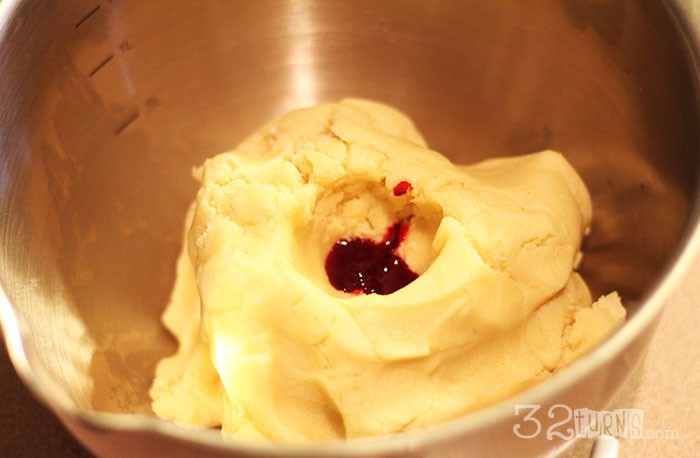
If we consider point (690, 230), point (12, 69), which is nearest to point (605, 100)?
point (690, 230)

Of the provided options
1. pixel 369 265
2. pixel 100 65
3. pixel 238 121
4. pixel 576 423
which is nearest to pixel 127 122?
pixel 100 65

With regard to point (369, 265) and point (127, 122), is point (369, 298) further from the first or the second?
point (127, 122)

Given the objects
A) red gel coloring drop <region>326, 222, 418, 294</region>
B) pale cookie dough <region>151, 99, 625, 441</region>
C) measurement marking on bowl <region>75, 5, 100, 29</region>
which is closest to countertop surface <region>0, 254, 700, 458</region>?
pale cookie dough <region>151, 99, 625, 441</region>

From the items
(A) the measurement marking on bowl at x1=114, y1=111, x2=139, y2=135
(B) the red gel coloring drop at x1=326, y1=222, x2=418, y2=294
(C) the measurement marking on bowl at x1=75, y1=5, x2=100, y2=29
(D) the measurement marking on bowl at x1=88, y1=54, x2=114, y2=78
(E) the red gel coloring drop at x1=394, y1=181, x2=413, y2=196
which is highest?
(C) the measurement marking on bowl at x1=75, y1=5, x2=100, y2=29

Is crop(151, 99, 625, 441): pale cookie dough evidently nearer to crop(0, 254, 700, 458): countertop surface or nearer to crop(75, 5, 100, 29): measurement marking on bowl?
crop(0, 254, 700, 458): countertop surface

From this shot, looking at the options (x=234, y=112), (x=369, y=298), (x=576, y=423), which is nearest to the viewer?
(x=576, y=423)

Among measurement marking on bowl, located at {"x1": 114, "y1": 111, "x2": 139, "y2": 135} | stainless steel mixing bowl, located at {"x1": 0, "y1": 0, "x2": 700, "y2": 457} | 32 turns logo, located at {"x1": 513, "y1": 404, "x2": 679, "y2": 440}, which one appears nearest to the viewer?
32 turns logo, located at {"x1": 513, "y1": 404, "x2": 679, "y2": 440}

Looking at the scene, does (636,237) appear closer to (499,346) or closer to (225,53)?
(499,346)
